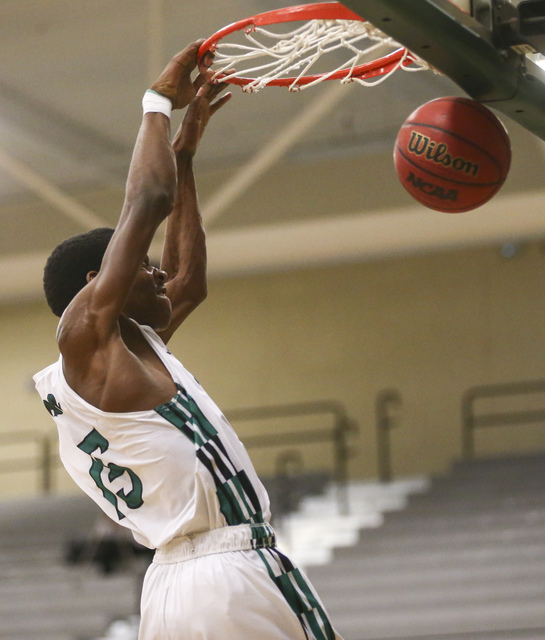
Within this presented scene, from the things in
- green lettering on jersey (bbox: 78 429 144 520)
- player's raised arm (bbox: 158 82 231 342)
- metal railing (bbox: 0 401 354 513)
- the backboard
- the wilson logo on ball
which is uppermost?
the backboard

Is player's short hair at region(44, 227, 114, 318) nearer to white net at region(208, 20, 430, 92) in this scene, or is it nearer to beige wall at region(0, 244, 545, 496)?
white net at region(208, 20, 430, 92)

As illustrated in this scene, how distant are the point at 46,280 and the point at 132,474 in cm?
61

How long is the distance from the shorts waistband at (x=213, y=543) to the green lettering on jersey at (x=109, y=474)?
15 cm

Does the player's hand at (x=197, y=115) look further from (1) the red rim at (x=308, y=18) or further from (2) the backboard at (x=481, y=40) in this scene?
(2) the backboard at (x=481, y=40)

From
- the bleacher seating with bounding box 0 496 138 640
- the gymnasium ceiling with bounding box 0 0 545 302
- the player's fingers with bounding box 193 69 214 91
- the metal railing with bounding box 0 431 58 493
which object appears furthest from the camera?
the metal railing with bounding box 0 431 58 493

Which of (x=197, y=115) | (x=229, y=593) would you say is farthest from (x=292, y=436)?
(x=229, y=593)

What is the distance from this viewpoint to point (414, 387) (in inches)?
481

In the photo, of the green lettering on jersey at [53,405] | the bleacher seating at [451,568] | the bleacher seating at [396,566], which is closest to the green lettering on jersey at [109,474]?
the green lettering on jersey at [53,405]

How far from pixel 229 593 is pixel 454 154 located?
149 cm

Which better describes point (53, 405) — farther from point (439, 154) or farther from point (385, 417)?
point (385, 417)

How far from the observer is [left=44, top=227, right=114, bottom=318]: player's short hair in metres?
2.88

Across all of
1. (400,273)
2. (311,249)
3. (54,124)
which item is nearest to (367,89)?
(311,249)

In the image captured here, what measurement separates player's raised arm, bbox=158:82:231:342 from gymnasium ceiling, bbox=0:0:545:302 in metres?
4.09

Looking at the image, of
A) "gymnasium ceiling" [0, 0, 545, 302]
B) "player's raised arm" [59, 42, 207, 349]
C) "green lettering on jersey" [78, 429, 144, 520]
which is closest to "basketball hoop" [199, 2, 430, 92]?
"player's raised arm" [59, 42, 207, 349]
